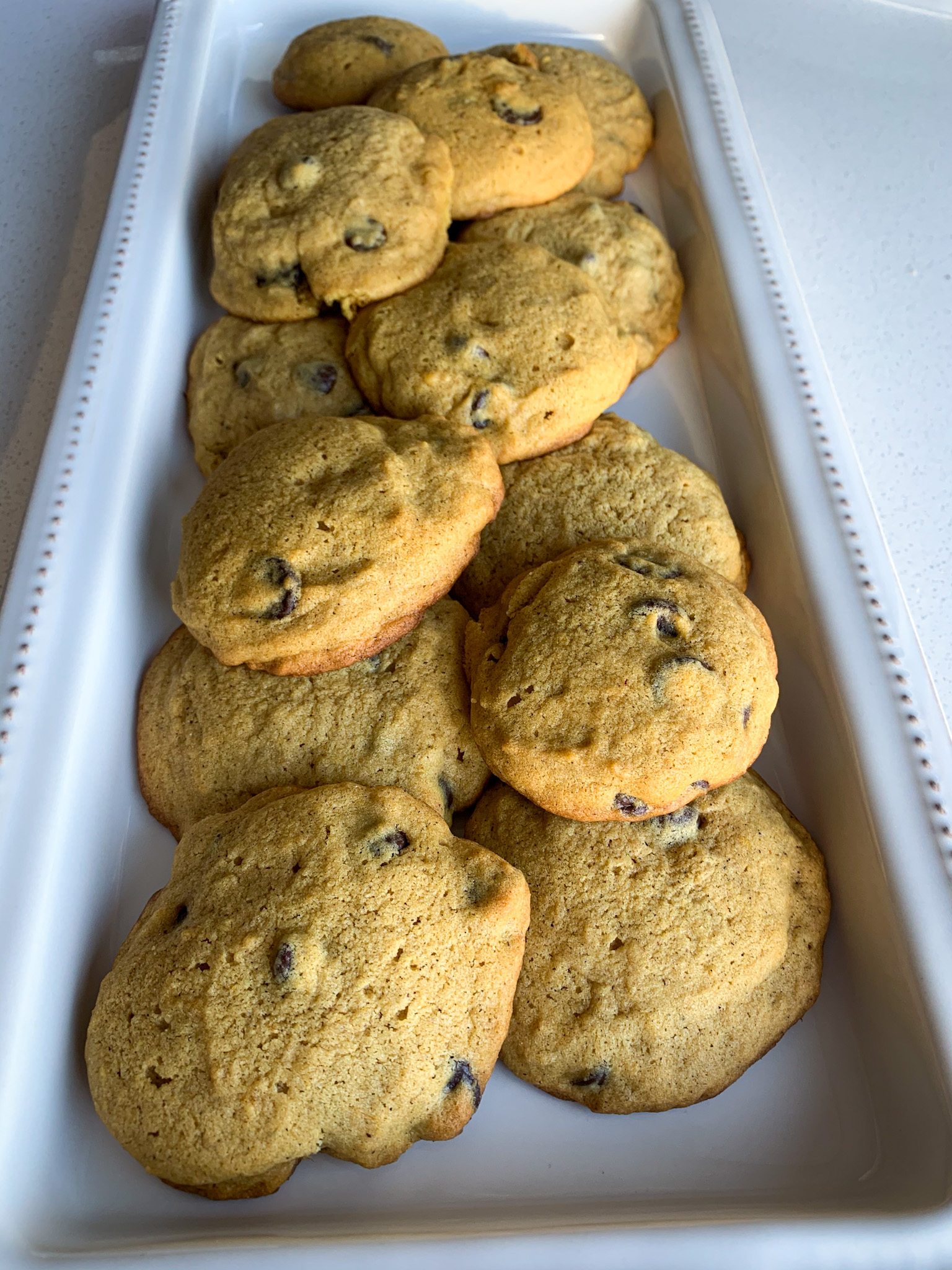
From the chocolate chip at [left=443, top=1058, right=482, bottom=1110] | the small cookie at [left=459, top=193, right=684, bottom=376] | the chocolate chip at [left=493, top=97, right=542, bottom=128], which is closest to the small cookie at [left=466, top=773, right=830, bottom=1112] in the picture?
the chocolate chip at [left=443, top=1058, right=482, bottom=1110]

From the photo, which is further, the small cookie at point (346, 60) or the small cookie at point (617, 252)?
the small cookie at point (346, 60)

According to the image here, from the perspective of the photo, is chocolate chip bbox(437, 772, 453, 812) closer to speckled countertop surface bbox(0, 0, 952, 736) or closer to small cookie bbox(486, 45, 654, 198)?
speckled countertop surface bbox(0, 0, 952, 736)

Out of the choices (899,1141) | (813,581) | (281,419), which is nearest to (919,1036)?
(899,1141)

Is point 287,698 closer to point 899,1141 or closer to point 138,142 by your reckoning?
point 899,1141

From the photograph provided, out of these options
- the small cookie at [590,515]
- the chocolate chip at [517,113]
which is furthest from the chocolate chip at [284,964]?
the chocolate chip at [517,113]

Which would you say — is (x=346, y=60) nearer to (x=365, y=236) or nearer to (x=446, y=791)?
(x=365, y=236)

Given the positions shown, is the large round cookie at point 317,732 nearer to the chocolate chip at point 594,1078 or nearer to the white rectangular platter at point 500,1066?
the white rectangular platter at point 500,1066
